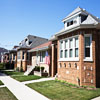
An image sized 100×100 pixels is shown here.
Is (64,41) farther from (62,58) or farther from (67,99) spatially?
(67,99)

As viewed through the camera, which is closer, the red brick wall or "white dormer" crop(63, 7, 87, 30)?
the red brick wall

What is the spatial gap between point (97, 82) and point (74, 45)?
3.71 m

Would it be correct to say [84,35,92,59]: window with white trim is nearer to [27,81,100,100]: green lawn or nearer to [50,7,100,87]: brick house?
[50,7,100,87]: brick house

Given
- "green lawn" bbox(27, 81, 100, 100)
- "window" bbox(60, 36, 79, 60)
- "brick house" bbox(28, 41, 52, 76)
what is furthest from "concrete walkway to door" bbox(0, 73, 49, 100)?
"brick house" bbox(28, 41, 52, 76)

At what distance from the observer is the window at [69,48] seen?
10.5m

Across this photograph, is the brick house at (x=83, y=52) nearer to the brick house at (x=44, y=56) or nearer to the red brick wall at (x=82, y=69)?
the red brick wall at (x=82, y=69)

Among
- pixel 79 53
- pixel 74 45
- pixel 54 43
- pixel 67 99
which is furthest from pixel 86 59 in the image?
pixel 54 43

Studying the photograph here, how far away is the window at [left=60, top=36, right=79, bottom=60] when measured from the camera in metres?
10.5

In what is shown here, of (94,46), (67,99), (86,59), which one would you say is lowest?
(67,99)

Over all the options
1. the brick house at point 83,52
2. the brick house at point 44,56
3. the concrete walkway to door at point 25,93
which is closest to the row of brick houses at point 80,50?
the brick house at point 83,52

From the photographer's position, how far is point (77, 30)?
34.0 feet

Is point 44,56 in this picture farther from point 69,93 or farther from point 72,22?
point 69,93

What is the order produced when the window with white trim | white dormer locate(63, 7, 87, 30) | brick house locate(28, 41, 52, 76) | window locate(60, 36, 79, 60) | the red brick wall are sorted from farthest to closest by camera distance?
brick house locate(28, 41, 52, 76), white dormer locate(63, 7, 87, 30), window locate(60, 36, 79, 60), the window with white trim, the red brick wall

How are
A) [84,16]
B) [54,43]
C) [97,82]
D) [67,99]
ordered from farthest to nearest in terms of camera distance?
[54,43]
[84,16]
[97,82]
[67,99]
